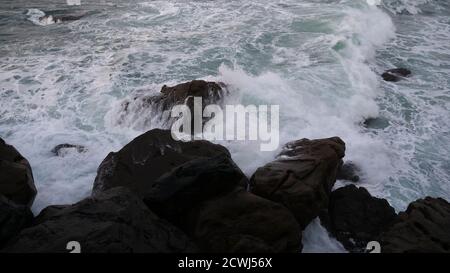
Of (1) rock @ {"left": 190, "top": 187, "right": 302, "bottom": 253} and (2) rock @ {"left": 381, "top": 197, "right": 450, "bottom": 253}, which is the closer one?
(1) rock @ {"left": 190, "top": 187, "right": 302, "bottom": 253}

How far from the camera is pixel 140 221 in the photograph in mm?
4504

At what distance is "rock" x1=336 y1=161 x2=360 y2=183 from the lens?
22.5 ft

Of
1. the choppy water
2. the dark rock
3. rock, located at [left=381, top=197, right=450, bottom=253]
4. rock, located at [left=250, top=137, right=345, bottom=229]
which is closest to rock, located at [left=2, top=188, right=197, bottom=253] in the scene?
rock, located at [left=250, top=137, right=345, bottom=229]

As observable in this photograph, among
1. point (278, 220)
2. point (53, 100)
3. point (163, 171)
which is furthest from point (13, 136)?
point (278, 220)

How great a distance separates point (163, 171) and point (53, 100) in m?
4.30

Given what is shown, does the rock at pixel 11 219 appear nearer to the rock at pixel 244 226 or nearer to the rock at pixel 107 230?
the rock at pixel 107 230

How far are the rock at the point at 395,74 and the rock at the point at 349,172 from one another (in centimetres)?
459

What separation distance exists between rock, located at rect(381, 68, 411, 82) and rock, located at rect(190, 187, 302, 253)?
7285 millimetres

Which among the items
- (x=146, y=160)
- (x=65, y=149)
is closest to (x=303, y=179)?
(x=146, y=160)

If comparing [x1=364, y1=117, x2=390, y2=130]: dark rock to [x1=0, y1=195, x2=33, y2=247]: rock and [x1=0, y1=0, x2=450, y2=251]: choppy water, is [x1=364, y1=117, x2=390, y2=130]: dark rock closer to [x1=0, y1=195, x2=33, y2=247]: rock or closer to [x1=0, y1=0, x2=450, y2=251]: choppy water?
[x1=0, y1=0, x2=450, y2=251]: choppy water

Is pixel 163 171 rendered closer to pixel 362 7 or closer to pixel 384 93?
pixel 384 93

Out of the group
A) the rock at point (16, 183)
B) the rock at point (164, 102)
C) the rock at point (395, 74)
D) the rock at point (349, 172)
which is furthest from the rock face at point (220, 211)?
the rock at point (395, 74)

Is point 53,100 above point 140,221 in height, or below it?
below

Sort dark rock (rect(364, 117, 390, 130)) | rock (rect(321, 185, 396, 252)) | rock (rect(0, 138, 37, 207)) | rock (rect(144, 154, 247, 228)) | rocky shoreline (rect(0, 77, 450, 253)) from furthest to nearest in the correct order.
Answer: dark rock (rect(364, 117, 390, 130)), rock (rect(321, 185, 396, 252)), rock (rect(0, 138, 37, 207)), rock (rect(144, 154, 247, 228)), rocky shoreline (rect(0, 77, 450, 253))
